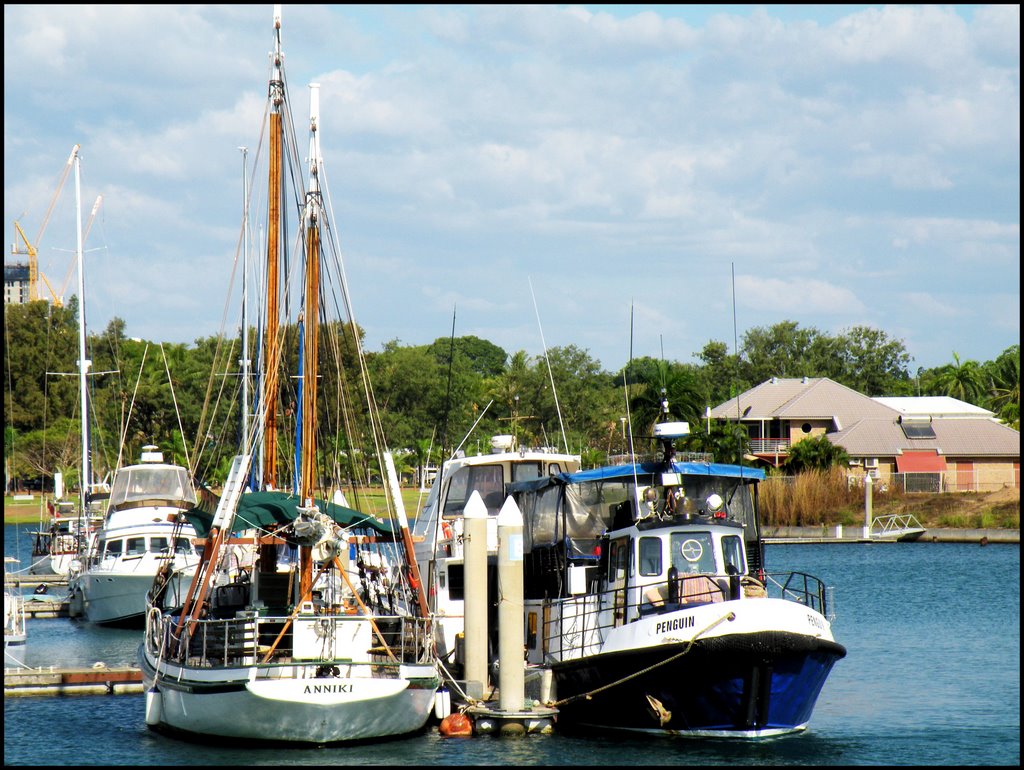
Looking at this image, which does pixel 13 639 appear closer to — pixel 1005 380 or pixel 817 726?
pixel 817 726

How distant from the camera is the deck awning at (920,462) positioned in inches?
3752

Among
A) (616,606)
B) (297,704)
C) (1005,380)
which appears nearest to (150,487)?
(297,704)

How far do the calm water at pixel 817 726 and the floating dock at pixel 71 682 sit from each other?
31 cm

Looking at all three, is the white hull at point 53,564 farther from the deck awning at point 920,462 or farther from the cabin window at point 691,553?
the deck awning at point 920,462

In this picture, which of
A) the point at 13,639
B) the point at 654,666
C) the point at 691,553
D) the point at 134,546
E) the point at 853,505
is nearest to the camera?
the point at 654,666

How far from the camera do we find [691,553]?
25.5m

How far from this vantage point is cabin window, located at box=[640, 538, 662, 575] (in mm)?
25453

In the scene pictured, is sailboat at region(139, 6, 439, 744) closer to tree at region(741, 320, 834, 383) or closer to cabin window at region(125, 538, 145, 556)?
cabin window at region(125, 538, 145, 556)

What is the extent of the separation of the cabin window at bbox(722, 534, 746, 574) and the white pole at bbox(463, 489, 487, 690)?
462cm

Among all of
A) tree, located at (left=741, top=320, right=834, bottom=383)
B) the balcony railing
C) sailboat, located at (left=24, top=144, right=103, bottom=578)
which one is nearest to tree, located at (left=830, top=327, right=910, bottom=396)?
tree, located at (left=741, top=320, right=834, bottom=383)

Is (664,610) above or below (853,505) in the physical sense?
above

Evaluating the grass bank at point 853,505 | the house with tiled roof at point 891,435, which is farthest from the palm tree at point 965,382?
the grass bank at point 853,505

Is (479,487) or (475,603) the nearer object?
(475,603)

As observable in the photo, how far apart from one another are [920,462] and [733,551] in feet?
243
